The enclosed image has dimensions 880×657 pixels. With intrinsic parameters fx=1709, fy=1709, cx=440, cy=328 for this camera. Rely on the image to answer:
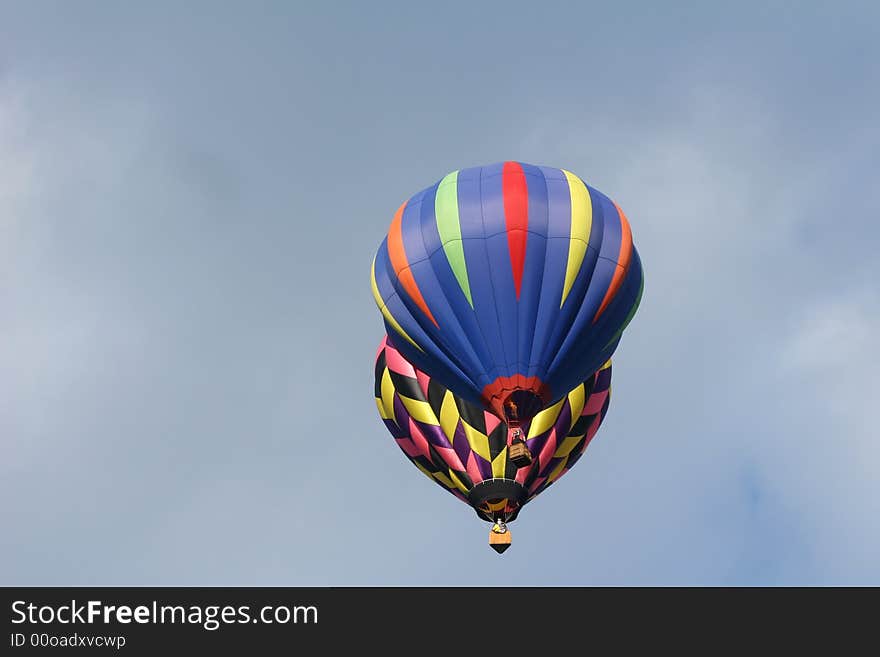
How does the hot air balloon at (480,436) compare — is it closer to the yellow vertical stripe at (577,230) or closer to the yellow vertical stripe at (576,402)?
the yellow vertical stripe at (576,402)

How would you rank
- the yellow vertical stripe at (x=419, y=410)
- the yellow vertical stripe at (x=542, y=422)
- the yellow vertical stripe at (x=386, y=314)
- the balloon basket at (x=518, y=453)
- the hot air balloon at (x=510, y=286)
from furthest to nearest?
the yellow vertical stripe at (x=419, y=410) → the yellow vertical stripe at (x=542, y=422) → the yellow vertical stripe at (x=386, y=314) → the hot air balloon at (x=510, y=286) → the balloon basket at (x=518, y=453)

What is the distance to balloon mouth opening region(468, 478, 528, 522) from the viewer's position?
106 feet

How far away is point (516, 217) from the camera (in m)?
29.2

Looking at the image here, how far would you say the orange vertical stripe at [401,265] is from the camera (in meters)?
29.2

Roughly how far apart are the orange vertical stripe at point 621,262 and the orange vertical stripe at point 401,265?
115 inches

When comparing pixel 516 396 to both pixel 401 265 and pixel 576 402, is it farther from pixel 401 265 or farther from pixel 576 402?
pixel 576 402

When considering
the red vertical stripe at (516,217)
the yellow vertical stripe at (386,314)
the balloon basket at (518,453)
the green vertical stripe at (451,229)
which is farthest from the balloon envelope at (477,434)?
the red vertical stripe at (516,217)

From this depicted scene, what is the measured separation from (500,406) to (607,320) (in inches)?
97.6

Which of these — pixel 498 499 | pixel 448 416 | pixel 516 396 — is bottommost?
pixel 516 396

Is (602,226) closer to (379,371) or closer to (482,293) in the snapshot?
(482,293)

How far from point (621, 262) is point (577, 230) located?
1.01 meters

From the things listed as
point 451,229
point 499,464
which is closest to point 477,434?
point 499,464

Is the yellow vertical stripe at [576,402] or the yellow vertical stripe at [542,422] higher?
the yellow vertical stripe at [576,402]

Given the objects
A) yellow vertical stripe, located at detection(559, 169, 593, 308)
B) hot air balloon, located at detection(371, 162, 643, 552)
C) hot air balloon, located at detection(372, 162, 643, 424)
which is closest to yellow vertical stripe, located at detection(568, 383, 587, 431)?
hot air balloon, located at detection(371, 162, 643, 552)
